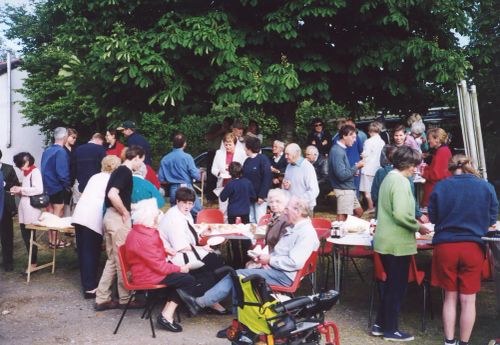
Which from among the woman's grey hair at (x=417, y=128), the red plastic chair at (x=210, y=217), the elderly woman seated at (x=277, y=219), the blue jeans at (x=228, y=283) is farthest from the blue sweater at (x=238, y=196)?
the woman's grey hair at (x=417, y=128)

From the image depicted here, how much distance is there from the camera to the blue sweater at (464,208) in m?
5.81

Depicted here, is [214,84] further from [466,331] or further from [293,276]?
[466,331]

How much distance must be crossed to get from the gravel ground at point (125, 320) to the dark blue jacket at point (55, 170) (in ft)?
6.12

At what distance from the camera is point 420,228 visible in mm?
6422

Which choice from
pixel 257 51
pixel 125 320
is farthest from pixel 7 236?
pixel 257 51

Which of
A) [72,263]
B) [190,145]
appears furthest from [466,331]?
[190,145]

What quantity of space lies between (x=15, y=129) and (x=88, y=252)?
25706mm

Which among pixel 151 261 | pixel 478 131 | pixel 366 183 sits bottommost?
pixel 151 261

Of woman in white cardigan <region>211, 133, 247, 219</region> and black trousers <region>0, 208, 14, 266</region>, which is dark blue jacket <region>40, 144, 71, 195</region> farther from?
woman in white cardigan <region>211, 133, 247, 219</region>

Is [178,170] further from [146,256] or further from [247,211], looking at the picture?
[146,256]

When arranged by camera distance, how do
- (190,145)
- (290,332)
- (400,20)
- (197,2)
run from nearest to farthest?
(290,332) < (400,20) < (197,2) < (190,145)

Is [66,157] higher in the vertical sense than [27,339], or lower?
higher

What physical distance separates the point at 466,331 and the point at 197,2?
8872mm

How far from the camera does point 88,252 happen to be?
8.31 metres
